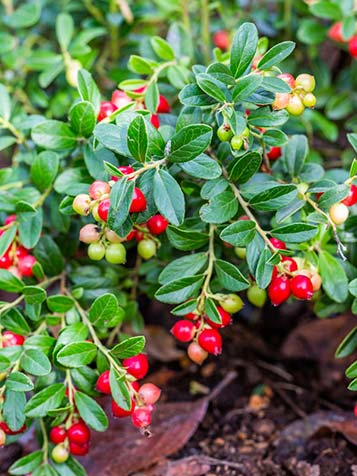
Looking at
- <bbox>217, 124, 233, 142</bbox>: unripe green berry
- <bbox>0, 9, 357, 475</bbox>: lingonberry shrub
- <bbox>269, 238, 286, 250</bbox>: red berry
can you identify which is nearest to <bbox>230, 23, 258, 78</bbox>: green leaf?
<bbox>0, 9, 357, 475</bbox>: lingonberry shrub

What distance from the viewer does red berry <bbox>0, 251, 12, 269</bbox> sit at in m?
1.51

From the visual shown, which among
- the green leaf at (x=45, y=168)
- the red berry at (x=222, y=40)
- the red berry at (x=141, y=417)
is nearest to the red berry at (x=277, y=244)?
the red berry at (x=141, y=417)

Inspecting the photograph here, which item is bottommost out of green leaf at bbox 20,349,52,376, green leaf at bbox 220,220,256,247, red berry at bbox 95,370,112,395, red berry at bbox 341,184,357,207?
red berry at bbox 95,370,112,395

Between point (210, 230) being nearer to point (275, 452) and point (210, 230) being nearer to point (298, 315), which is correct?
point (275, 452)

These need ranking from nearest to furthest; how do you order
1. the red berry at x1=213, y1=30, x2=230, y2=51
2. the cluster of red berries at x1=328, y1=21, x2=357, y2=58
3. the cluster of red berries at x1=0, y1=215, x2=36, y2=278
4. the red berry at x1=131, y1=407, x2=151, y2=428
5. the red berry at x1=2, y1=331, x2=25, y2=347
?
1. the red berry at x1=131, y1=407, x2=151, y2=428
2. the red berry at x1=2, y1=331, x2=25, y2=347
3. the cluster of red berries at x1=0, y1=215, x2=36, y2=278
4. the cluster of red berries at x1=328, y1=21, x2=357, y2=58
5. the red berry at x1=213, y1=30, x2=230, y2=51

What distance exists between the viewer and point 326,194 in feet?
4.45

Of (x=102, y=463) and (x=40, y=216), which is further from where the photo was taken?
(x=102, y=463)

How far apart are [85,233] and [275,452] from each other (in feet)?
2.67

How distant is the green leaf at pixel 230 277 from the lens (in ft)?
4.38

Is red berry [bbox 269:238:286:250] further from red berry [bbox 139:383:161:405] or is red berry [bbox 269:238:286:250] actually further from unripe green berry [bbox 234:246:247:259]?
red berry [bbox 139:383:161:405]

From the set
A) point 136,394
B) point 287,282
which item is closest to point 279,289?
point 287,282

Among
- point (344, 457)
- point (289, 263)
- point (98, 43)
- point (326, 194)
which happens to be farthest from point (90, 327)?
point (98, 43)

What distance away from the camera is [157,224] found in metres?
1.38

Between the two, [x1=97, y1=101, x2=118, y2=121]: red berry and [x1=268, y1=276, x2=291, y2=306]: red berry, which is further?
[x1=97, y1=101, x2=118, y2=121]: red berry
